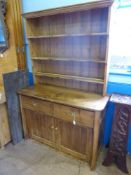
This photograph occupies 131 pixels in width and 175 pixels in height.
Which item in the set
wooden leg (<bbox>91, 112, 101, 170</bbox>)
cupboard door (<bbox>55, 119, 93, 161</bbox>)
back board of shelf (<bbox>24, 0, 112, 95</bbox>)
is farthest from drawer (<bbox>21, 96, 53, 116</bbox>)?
wooden leg (<bbox>91, 112, 101, 170</bbox>)

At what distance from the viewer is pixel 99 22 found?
1715 millimetres

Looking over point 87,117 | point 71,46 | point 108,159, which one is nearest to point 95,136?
point 87,117

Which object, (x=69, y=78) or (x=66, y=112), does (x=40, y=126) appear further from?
(x=69, y=78)

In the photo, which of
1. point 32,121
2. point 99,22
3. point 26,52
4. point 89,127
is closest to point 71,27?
point 99,22

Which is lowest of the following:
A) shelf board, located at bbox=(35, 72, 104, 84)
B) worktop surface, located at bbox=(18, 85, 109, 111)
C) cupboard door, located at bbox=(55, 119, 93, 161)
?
cupboard door, located at bbox=(55, 119, 93, 161)

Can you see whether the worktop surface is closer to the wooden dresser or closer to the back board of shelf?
the wooden dresser

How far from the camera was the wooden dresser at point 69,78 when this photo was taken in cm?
165

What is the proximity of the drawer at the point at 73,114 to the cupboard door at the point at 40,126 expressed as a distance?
21cm

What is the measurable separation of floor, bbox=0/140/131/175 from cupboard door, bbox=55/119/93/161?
128 mm

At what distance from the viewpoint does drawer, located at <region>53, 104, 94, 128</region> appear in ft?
5.20

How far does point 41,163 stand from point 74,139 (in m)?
0.56

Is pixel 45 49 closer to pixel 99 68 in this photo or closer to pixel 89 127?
pixel 99 68

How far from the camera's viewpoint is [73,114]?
1678mm

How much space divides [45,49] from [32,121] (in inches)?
44.7
